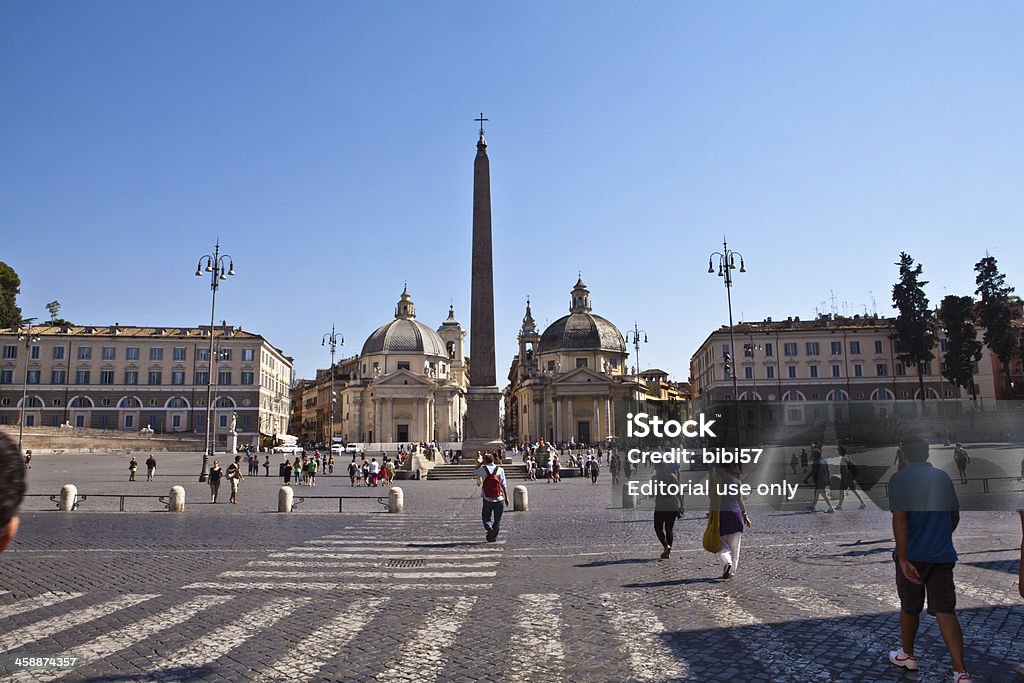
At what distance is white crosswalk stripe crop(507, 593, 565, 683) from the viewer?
16.9 ft

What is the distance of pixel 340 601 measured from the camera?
7.56 meters

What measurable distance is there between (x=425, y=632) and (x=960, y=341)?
53.3 meters

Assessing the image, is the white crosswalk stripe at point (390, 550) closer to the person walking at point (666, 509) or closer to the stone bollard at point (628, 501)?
the person walking at point (666, 509)

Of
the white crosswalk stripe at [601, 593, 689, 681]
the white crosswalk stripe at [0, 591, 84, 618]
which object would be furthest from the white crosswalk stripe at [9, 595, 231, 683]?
the white crosswalk stripe at [601, 593, 689, 681]

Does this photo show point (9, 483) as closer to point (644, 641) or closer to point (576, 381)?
point (644, 641)

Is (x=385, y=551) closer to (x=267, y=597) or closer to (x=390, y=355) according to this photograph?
(x=267, y=597)

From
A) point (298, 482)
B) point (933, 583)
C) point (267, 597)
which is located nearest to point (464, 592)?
point (267, 597)

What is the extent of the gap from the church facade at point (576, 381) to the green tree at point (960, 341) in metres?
31.9

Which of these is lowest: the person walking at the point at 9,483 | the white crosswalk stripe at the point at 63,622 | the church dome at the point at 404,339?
the white crosswalk stripe at the point at 63,622

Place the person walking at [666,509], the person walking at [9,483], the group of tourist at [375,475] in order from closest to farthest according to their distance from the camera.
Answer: the person walking at [9,483], the person walking at [666,509], the group of tourist at [375,475]

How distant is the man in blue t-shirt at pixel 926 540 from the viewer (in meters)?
4.56

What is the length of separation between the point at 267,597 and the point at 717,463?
199 inches

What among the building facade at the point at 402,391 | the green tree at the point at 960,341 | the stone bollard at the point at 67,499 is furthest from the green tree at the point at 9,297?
the green tree at the point at 960,341

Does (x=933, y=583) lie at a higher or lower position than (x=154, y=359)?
lower
